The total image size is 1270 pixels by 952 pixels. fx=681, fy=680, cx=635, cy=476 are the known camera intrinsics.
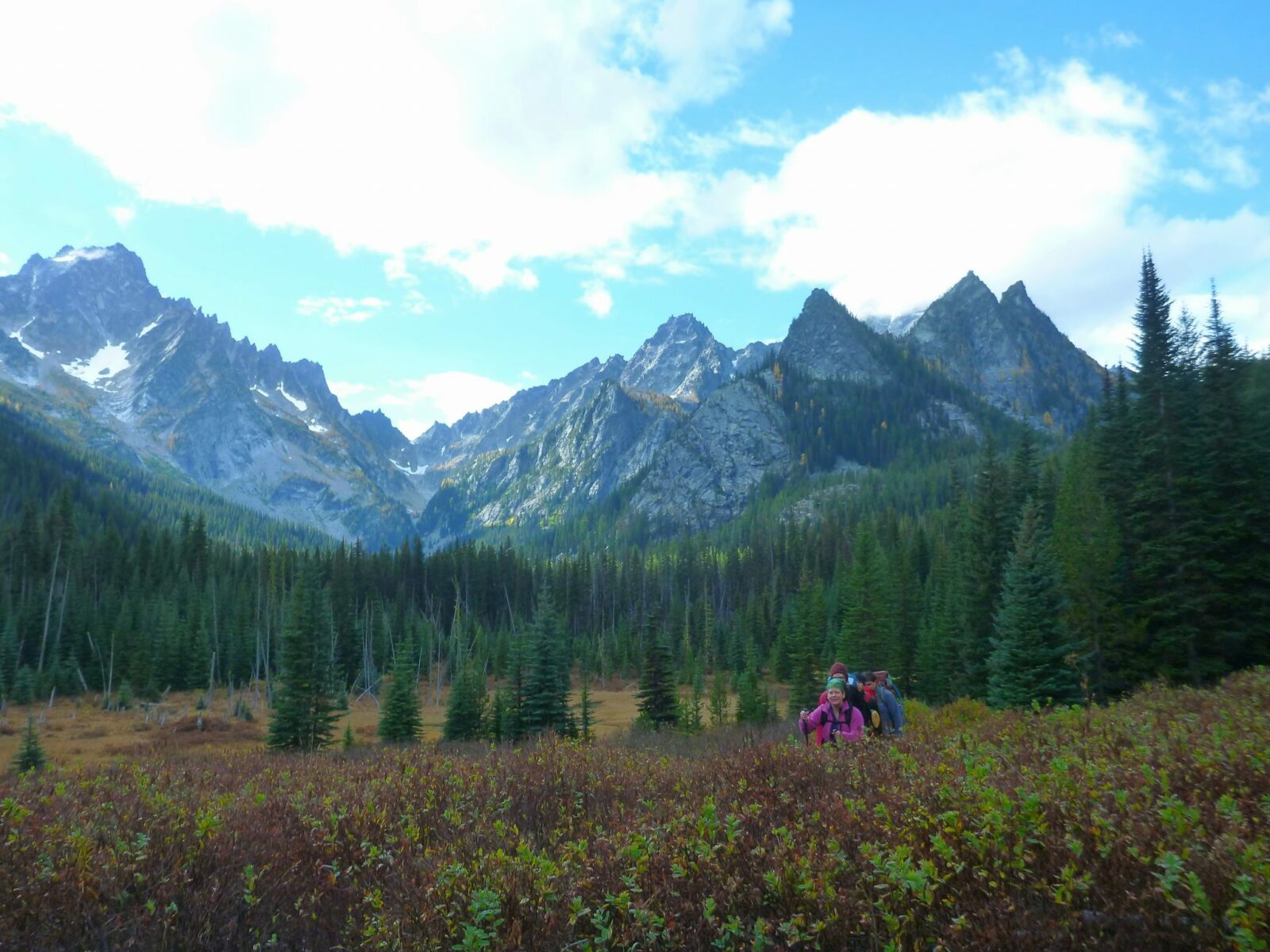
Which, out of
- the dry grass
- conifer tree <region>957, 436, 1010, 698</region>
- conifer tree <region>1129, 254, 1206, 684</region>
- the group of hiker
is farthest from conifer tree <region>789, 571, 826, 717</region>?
the group of hiker

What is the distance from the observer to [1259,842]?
13.1 feet

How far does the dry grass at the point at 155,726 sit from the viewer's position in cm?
3450

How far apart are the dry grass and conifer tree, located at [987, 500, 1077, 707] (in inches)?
832

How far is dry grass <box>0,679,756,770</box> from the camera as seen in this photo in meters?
34.5

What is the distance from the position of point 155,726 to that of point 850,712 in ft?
156

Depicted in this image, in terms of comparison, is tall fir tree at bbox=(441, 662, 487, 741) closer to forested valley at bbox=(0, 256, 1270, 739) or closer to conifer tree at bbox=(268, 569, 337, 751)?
forested valley at bbox=(0, 256, 1270, 739)

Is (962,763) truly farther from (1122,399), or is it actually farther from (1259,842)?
(1122,399)

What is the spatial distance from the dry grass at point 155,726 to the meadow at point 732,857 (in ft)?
84.9

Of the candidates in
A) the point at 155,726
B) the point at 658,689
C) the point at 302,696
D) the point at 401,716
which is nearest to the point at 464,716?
the point at 401,716

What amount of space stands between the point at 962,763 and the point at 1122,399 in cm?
3669

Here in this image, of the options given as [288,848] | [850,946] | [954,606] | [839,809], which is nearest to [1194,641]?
[954,606]

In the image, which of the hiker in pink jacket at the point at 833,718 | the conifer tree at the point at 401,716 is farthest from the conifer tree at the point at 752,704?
the hiker in pink jacket at the point at 833,718

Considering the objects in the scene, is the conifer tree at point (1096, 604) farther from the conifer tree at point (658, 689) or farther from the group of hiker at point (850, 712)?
the conifer tree at point (658, 689)

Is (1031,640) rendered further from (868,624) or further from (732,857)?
(732,857)
